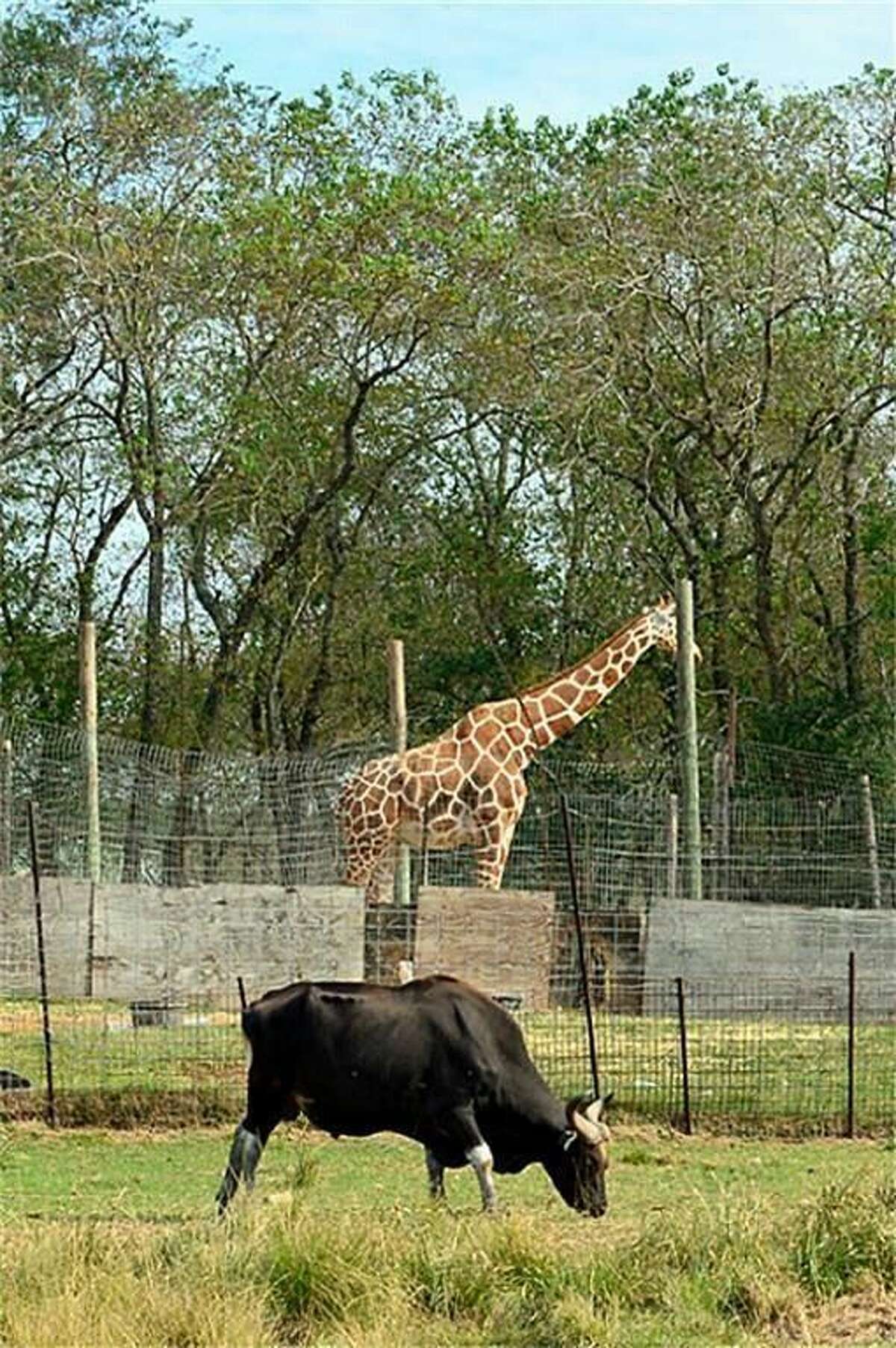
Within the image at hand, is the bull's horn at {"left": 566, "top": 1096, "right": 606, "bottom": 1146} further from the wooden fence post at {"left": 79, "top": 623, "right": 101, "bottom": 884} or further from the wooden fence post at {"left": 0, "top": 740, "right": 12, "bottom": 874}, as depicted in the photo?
the wooden fence post at {"left": 0, "top": 740, "right": 12, "bottom": 874}

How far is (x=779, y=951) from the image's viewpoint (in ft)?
50.2

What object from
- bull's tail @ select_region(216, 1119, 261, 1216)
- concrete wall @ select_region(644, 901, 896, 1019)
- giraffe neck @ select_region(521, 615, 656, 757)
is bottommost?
bull's tail @ select_region(216, 1119, 261, 1216)

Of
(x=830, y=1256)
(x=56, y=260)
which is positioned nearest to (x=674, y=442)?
(x=56, y=260)

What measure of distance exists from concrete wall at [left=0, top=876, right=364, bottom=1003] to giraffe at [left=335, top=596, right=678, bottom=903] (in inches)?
94.3

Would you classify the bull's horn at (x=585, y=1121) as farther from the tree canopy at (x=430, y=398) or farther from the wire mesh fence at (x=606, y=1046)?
the tree canopy at (x=430, y=398)

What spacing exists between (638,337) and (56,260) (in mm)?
6127

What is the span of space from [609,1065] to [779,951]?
189 cm

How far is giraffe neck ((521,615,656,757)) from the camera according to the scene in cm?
2083

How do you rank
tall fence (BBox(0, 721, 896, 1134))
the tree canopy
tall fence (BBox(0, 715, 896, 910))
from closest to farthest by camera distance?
tall fence (BBox(0, 721, 896, 1134)) < tall fence (BBox(0, 715, 896, 910)) < the tree canopy

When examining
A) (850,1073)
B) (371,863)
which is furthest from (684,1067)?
(371,863)

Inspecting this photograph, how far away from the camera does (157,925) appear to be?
48.3 ft

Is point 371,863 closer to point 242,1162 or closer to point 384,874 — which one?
point 384,874

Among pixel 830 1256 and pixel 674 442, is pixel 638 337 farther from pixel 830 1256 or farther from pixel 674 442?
pixel 830 1256

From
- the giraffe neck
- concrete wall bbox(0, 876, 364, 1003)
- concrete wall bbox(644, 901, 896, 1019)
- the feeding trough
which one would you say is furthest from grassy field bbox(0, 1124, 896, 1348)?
the giraffe neck
